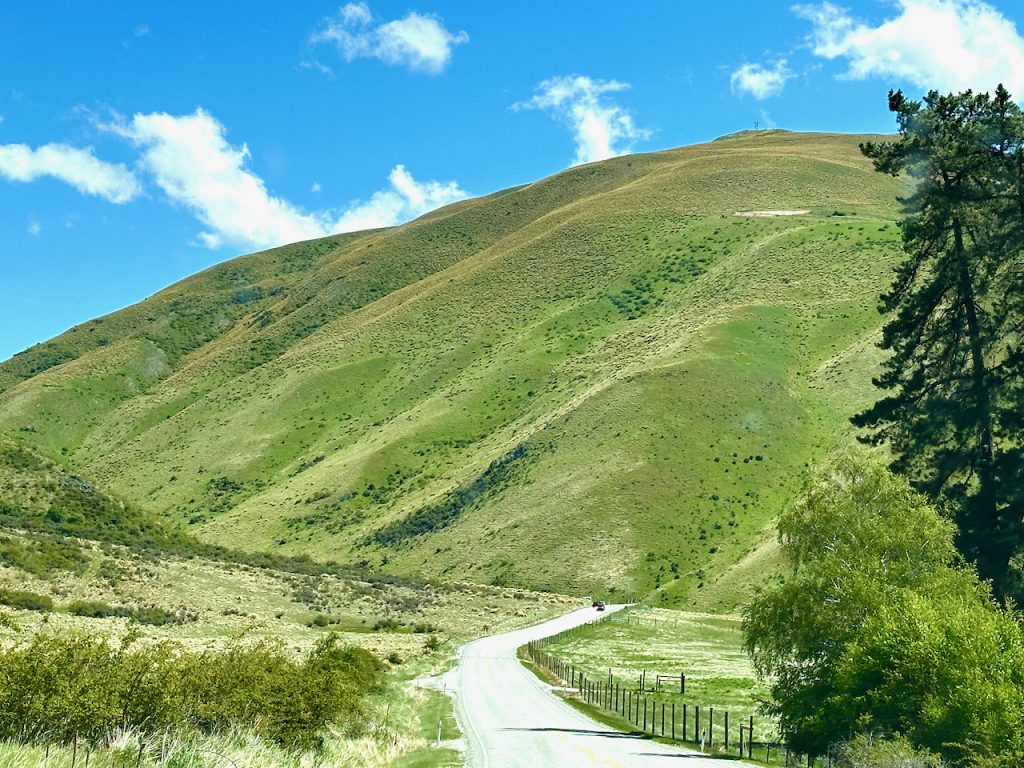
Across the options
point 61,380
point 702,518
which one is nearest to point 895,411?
point 702,518

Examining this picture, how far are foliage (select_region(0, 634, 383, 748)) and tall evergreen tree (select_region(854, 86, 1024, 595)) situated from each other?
2443 cm

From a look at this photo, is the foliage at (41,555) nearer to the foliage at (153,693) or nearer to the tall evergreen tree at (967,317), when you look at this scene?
the foliage at (153,693)

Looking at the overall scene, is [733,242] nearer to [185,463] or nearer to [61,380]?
[185,463]

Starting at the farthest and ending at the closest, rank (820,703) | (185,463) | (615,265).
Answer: (615,265)
(185,463)
(820,703)

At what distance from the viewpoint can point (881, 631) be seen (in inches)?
795

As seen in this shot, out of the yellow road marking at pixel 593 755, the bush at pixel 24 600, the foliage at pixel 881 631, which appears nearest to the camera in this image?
the foliage at pixel 881 631

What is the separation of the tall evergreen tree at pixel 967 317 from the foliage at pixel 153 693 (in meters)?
24.4

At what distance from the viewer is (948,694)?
17.9 m

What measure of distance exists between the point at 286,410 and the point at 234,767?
15087 cm

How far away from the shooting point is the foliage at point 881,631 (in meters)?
17.1

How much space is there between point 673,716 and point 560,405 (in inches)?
3823

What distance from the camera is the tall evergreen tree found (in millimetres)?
34062

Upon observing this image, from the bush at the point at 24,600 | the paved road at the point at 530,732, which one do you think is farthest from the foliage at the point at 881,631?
the bush at the point at 24,600

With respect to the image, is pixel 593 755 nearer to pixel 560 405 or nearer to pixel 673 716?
pixel 673 716
